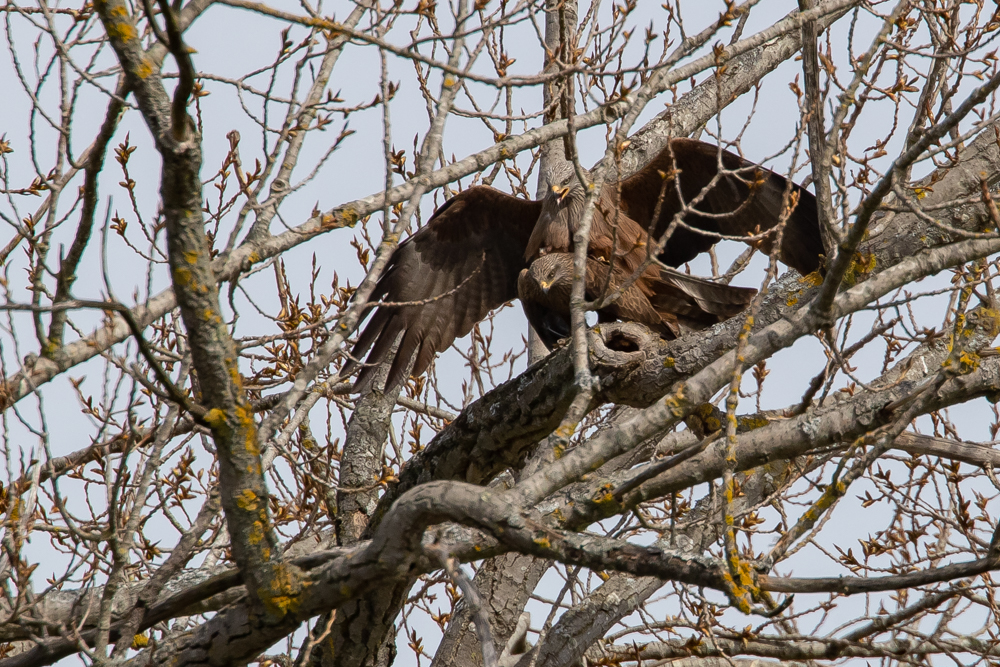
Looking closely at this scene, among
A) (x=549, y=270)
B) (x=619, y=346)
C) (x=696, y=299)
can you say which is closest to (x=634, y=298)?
(x=696, y=299)

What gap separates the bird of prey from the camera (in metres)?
4.01

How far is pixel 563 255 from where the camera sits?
13.2ft

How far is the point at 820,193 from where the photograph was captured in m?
2.58

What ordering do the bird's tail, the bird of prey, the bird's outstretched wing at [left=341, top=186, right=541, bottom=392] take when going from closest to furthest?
1. the bird's tail
2. the bird of prey
3. the bird's outstretched wing at [left=341, top=186, right=541, bottom=392]

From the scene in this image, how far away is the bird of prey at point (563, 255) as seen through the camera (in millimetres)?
4012

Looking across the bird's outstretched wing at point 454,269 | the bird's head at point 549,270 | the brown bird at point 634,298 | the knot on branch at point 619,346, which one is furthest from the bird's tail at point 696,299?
the bird's outstretched wing at point 454,269

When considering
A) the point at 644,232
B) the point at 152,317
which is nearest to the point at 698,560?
the point at 152,317

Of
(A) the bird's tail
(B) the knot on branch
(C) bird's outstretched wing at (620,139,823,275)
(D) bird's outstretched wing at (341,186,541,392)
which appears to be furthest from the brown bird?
(B) the knot on branch

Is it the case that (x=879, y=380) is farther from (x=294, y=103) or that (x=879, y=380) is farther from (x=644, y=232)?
(x=294, y=103)

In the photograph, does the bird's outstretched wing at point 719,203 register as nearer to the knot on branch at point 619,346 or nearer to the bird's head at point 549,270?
the bird's head at point 549,270

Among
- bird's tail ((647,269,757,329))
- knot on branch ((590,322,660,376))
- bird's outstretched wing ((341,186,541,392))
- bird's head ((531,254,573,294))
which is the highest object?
bird's outstretched wing ((341,186,541,392))

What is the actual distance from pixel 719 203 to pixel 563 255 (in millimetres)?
987

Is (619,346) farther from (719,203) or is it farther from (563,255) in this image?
(719,203)

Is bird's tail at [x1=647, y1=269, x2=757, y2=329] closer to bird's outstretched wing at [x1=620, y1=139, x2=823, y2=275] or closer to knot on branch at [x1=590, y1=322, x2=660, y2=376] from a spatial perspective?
bird's outstretched wing at [x1=620, y1=139, x2=823, y2=275]
